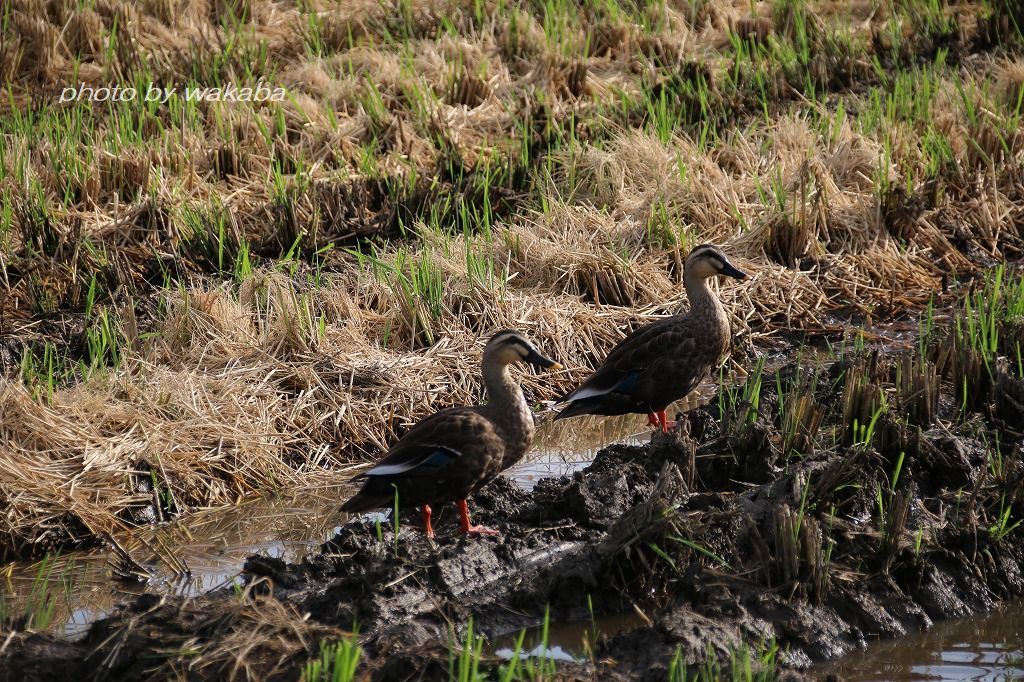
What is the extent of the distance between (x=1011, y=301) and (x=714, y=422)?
6.20 feet

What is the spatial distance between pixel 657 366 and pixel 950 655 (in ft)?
7.19

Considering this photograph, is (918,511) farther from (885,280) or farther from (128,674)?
(885,280)

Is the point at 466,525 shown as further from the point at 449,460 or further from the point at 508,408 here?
the point at 508,408

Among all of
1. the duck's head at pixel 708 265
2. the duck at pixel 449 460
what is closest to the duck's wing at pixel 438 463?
the duck at pixel 449 460

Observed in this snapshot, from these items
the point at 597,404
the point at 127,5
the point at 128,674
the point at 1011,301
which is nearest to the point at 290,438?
the point at 597,404

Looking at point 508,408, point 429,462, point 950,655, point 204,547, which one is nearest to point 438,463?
point 429,462

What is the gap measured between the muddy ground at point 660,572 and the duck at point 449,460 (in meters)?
0.16

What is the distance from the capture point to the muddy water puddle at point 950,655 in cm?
421

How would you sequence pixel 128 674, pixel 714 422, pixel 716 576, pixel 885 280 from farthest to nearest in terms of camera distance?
1. pixel 885 280
2. pixel 714 422
3. pixel 716 576
4. pixel 128 674

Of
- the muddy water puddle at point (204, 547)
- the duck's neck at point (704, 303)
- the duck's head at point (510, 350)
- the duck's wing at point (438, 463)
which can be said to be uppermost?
the duck's head at point (510, 350)

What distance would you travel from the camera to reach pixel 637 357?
621cm

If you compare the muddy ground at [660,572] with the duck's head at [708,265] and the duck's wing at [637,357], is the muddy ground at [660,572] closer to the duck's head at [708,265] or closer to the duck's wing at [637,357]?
the duck's wing at [637,357]

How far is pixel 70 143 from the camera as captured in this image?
8.84m

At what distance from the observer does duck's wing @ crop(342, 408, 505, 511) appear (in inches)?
199
